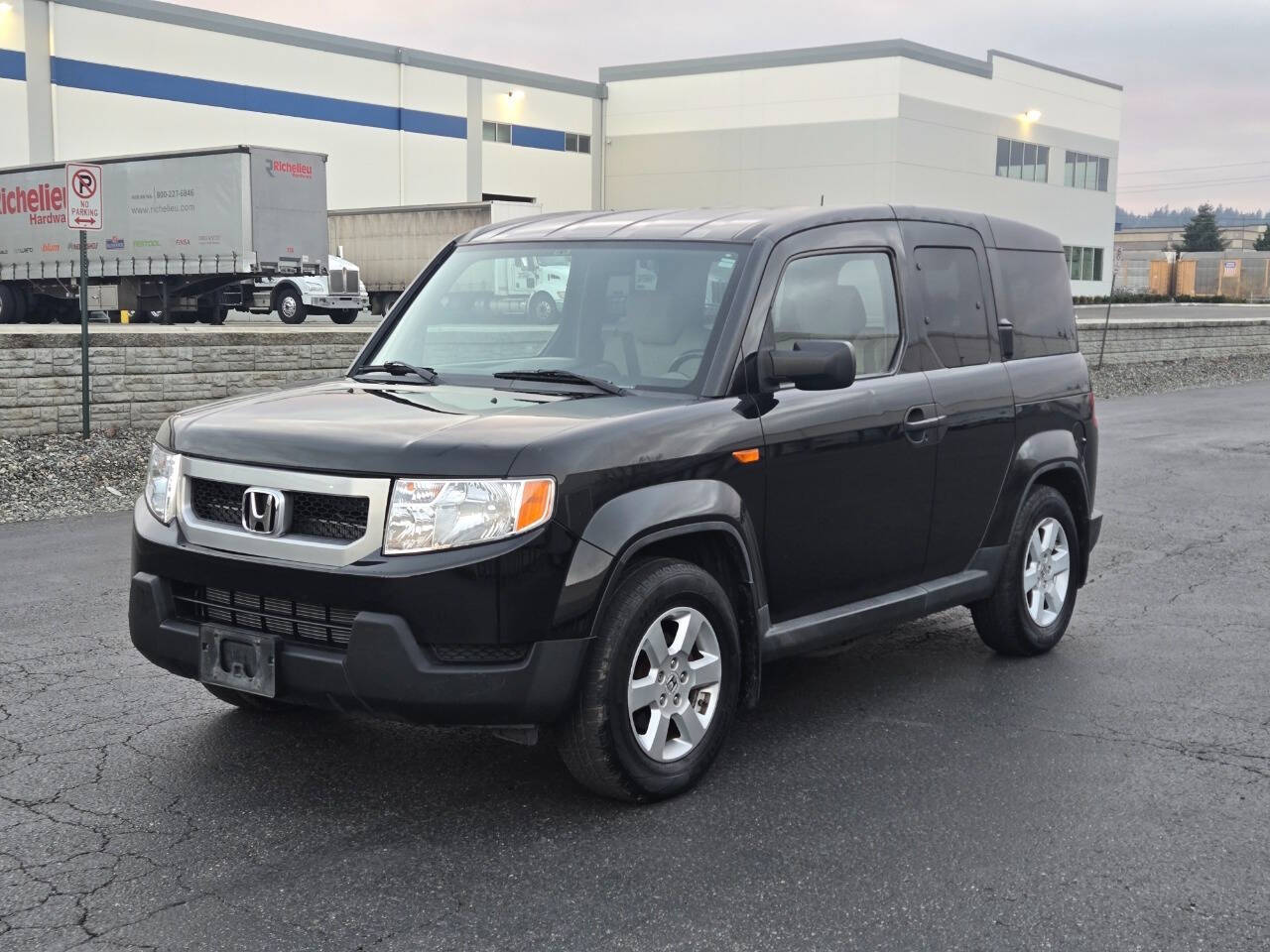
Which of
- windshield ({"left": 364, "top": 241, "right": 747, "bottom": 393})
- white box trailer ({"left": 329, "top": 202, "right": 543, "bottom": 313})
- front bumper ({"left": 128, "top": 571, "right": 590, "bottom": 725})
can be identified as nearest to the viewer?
front bumper ({"left": 128, "top": 571, "right": 590, "bottom": 725})

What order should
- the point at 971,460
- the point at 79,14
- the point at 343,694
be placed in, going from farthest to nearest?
1. the point at 79,14
2. the point at 971,460
3. the point at 343,694

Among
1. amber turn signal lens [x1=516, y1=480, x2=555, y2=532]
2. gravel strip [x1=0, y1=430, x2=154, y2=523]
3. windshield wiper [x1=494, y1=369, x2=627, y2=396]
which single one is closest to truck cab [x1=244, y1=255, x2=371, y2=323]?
gravel strip [x1=0, y1=430, x2=154, y2=523]

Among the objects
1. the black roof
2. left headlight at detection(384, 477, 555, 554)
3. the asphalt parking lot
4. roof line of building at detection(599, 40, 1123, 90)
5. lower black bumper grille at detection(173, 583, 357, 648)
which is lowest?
the asphalt parking lot

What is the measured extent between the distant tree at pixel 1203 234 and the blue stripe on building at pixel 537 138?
99.9m

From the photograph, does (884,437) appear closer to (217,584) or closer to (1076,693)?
(1076,693)

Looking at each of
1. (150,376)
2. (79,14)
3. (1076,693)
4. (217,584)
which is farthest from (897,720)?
(79,14)

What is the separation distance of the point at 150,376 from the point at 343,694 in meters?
10.9

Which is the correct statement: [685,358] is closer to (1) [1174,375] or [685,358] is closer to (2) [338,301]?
(1) [1174,375]

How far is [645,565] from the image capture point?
4.40 metres

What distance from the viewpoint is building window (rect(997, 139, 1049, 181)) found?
67438mm

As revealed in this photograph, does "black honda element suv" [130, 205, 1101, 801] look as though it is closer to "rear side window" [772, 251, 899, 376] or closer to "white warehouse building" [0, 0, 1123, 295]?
"rear side window" [772, 251, 899, 376]

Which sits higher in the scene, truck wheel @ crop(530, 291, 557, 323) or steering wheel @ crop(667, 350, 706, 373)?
truck wheel @ crop(530, 291, 557, 323)

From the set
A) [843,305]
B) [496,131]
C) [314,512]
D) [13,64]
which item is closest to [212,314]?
[13,64]

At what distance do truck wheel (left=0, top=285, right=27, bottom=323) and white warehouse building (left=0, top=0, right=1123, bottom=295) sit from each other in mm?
Answer: 11411
